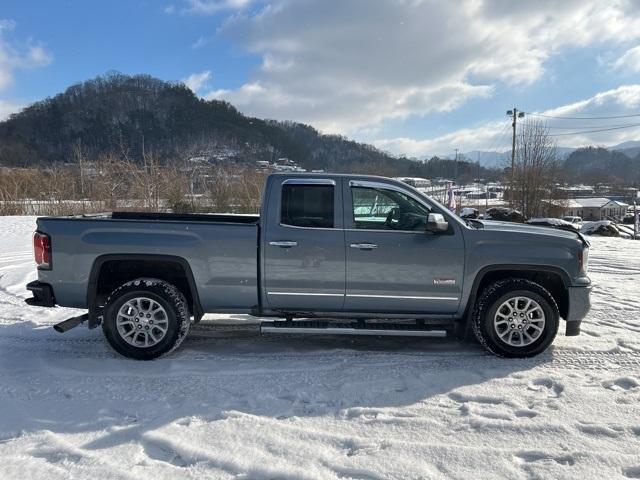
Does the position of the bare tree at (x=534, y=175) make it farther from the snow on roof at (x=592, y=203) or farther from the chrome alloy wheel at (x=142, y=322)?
the snow on roof at (x=592, y=203)

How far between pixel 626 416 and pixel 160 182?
25.7 m

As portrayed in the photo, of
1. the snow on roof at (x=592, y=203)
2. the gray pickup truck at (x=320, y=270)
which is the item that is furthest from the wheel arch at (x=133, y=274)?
the snow on roof at (x=592, y=203)

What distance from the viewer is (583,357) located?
4414 mm

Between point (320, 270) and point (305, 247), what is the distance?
0.91 feet

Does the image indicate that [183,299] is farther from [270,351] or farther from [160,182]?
[160,182]

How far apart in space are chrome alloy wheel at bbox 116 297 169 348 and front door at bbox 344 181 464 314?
1.90m

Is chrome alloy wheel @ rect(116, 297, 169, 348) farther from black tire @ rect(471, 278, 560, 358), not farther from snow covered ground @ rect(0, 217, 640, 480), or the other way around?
black tire @ rect(471, 278, 560, 358)

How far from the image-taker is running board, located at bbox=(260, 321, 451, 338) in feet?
14.3

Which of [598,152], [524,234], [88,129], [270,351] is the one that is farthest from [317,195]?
[598,152]

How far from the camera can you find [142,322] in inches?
172

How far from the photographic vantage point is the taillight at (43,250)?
430 centimetres

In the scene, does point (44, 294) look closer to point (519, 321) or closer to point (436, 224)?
point (436, 224)

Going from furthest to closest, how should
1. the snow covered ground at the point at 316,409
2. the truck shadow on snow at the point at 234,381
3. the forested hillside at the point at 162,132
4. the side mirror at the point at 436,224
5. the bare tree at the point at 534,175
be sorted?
the forested hillside at the point at 162,132, the bare tree at the point at 534,175, the side mirror at the point at 436,224, the truck shadow on snow at the point at 234,381, the snow covered ground at the point at 316,409

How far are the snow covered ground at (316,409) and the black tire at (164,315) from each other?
142 millimetres
